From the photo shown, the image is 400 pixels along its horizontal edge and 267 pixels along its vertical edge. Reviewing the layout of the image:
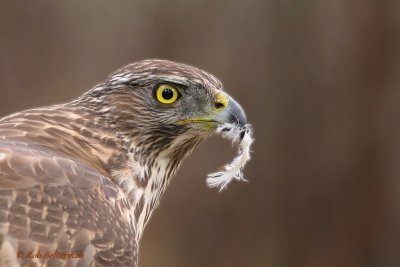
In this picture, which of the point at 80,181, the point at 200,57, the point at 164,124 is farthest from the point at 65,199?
the point at 200,57

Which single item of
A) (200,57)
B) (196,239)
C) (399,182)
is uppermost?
(200,57)

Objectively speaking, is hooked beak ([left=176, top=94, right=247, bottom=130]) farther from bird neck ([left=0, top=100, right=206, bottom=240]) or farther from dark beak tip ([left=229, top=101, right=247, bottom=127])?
bird neck ([left=0, top=100, right=206, bottom=240])

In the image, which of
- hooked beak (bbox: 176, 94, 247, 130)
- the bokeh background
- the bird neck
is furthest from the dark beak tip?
the bokeh background

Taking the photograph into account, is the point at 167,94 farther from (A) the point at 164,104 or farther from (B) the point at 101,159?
(B) the point at 101,159

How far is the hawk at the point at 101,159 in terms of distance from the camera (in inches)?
168

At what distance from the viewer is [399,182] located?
10.5m

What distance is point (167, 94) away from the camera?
16.9ft

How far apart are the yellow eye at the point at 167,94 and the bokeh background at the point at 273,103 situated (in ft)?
16.3

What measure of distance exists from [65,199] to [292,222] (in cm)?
631

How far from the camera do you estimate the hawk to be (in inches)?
168

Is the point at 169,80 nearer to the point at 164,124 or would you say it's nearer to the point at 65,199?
the point at 164,124

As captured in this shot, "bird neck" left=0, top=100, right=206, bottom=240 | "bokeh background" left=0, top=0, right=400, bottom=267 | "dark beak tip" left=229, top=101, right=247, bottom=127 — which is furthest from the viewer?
"bokeh background" left=0, top=0, right=400, bottom=267

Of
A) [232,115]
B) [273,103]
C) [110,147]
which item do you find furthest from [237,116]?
[273,103]

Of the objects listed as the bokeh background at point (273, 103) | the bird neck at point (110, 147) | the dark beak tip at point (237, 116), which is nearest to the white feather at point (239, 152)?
the dark beak tip at point (237, 116)
